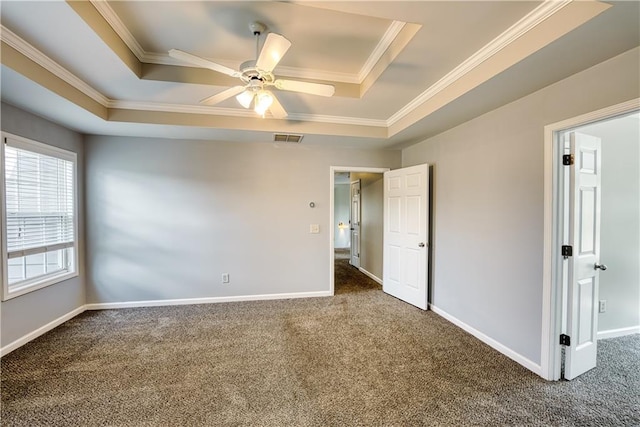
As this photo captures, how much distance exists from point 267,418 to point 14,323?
2818 millimetres

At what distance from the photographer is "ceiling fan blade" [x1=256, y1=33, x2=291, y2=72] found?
170 centimetres

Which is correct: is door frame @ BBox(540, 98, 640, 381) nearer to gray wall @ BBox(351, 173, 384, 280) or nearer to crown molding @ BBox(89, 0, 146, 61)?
gray wall @ BBox(351, 173, 384, 280)

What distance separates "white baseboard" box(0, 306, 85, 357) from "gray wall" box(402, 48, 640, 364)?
468 centimetres

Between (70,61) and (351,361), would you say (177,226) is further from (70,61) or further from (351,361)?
(351,361)

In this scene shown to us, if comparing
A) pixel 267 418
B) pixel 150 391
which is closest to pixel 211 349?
pixel 150 391

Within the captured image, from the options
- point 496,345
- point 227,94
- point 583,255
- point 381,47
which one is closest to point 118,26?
point 227,94

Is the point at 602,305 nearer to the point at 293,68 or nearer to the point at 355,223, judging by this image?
the point at 293,68

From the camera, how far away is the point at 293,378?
7.63 feet

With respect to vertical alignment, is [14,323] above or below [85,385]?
above

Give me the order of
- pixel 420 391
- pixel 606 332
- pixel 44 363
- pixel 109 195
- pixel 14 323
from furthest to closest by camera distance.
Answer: pixel 109 195
pixel 606 332
pixel 14 323
pixel 44 363
pixel 420 391

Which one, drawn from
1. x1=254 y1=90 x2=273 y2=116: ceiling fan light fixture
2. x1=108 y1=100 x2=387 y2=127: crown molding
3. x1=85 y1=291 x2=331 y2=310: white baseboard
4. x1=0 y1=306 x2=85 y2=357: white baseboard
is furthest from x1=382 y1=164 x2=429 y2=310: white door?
x1=0 y1=306 x2=85 y2=357: white baseboard

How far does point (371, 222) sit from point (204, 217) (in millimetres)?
3087

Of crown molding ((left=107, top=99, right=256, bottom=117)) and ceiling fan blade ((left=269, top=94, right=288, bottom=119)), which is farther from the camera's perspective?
crown molding ((left=107, top=99, right=256, bottom=117))

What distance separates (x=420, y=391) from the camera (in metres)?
2.16
